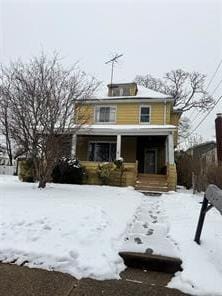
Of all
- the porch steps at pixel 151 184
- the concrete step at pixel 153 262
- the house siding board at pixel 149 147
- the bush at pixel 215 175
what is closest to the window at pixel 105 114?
the house siding board at pixel 149 147

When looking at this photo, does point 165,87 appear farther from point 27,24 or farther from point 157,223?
point 157,223

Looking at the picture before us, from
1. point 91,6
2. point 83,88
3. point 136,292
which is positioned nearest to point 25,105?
point 83,88

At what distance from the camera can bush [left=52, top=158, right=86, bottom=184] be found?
1605 centimetres

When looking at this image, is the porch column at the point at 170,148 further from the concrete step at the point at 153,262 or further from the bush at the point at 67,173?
the concrete step at the point at 153,262

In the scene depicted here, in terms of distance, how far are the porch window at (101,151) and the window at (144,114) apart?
103 inches

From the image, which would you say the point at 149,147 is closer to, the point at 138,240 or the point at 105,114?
the point at 105,114

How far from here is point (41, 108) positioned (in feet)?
40.2

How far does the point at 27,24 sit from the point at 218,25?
907 centimetres

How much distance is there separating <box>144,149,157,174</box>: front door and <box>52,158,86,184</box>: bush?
23.0 ft

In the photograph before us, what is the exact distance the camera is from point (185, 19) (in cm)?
1380

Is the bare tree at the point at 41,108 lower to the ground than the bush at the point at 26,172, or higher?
higher

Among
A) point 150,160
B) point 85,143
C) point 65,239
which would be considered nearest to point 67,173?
point 85,143

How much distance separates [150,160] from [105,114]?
4.60 meters

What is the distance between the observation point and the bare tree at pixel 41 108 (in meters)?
12.2
